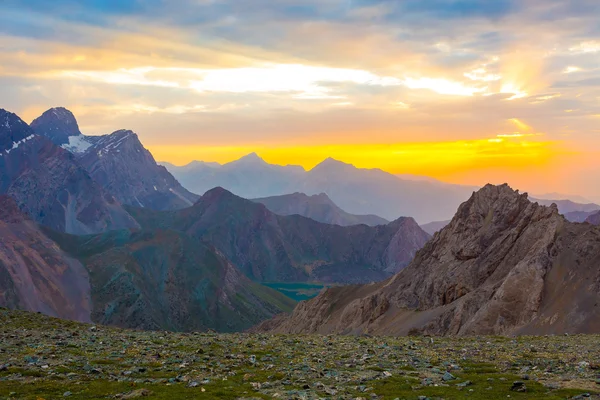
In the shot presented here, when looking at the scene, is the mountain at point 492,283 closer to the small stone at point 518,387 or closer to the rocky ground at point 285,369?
the rocky ground at point 285,369

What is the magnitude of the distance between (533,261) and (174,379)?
8162cm

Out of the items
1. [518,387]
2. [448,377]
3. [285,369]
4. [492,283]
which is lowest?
[492,283]

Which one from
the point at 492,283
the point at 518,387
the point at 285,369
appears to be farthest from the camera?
the point at 492,283

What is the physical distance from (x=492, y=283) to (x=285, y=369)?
78840 mm

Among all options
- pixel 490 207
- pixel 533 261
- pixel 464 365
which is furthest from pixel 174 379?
pixel 490 207

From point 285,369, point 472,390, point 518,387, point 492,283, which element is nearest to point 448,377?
point 472,390

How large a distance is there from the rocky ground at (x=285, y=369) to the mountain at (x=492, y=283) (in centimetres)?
4068

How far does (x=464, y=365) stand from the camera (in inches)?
1377

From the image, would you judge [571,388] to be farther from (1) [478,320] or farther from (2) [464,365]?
(1) [478,320]

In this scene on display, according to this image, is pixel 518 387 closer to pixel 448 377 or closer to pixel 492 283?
pixel 448 377

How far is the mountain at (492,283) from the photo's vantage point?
86.9m

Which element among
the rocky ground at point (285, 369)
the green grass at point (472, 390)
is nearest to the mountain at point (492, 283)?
the rocky ground at point (285, 369)

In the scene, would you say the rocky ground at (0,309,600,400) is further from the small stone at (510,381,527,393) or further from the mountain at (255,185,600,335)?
the mountain at (255,185,600,335)

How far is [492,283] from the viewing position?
103m
